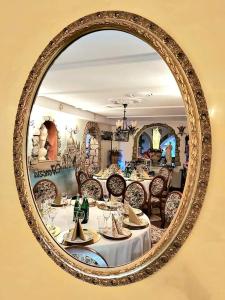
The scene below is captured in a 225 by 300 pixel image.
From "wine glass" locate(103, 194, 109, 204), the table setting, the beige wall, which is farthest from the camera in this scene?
"wine glass" locate(103, 194, 109, 204)

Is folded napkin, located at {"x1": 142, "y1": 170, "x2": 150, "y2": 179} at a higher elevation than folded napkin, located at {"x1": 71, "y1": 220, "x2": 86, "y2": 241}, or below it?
higher

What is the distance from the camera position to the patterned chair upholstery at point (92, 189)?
3.04ft

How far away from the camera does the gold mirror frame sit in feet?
2.30

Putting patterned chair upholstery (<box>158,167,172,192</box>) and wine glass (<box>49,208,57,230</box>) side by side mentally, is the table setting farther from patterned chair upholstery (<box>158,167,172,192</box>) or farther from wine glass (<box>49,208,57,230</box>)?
patterned chair upholstery (<box>158,167,172,192</box>)

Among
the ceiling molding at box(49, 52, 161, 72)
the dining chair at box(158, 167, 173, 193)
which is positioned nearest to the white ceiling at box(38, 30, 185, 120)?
the ceiling molding at box(49, 52, 161, 72)

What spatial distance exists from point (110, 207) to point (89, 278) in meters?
0.24

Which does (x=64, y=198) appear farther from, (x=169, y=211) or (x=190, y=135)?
(x=190, y=135)

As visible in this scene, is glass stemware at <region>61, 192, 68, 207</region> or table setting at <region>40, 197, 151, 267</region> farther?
glass stemware at <region>61, 192, 68, 207</region>

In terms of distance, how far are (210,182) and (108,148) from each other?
0.36 m

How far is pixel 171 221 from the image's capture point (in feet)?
2.41

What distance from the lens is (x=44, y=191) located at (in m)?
0.98

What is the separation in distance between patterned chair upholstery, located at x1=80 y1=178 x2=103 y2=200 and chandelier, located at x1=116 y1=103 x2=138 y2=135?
8.2 inches

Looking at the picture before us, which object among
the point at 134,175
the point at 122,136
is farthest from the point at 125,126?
the point at 134,175

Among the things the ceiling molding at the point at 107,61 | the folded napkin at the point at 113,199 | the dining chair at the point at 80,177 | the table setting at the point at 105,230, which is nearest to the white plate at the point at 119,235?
the table setting at the point at 105,230
